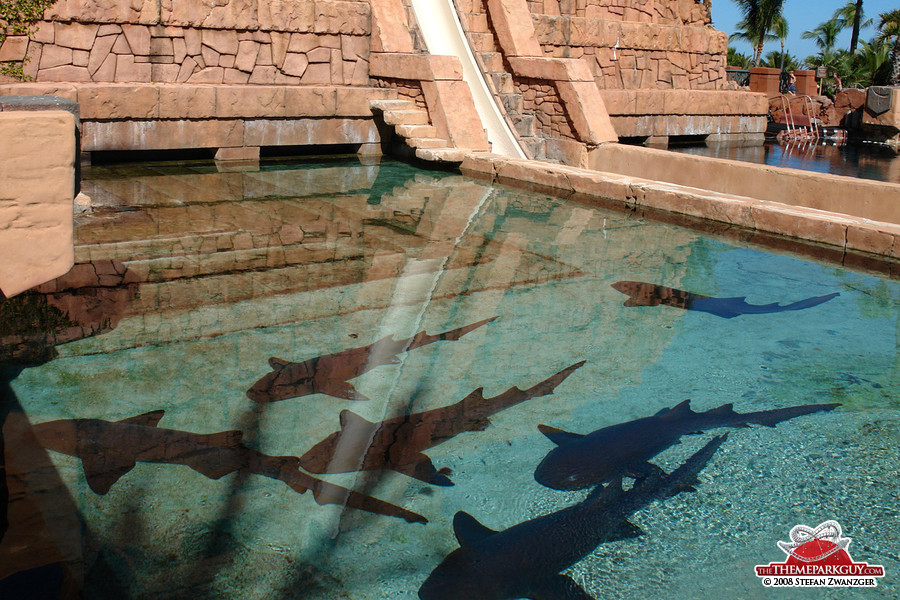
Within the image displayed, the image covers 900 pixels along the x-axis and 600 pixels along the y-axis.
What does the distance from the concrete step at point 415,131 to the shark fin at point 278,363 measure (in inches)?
247

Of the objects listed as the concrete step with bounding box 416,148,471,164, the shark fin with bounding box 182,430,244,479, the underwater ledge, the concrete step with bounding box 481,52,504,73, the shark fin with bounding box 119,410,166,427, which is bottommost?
the shark fin with bounding box 182,430,244,479

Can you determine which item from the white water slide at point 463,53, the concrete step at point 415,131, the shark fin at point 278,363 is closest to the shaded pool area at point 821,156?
the white water slide at point 463,53

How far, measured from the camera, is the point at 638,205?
736 centimetres

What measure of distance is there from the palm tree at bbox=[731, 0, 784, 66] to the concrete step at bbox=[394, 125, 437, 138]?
1428 inches

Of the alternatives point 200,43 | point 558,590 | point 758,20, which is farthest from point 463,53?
point 758,20

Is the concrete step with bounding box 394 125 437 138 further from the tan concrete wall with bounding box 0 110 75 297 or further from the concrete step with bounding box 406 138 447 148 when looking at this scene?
the tan concrete wall with bounding box 0 110 75 297

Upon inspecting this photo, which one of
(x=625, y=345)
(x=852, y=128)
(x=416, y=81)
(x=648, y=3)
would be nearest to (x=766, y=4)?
(x=852, y=128)

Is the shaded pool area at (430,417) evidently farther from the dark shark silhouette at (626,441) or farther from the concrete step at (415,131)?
the concrete step at (415,131)

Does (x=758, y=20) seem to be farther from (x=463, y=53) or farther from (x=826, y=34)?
(x=463, y=53)

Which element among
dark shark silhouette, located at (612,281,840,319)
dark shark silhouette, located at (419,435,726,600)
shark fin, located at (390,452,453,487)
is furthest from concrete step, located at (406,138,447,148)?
dark shark silhouette, located at (419,435,726,600)

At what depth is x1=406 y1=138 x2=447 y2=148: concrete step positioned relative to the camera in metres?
9.42

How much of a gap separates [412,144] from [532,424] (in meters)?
6.79

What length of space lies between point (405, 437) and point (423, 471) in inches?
10.4

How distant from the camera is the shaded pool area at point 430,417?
2.29m
